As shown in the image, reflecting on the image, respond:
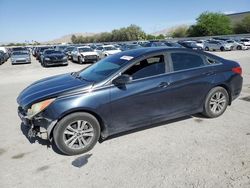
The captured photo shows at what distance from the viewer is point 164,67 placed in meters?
4.51

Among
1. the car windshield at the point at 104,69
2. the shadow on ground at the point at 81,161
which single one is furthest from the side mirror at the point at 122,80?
the shadow on ground at the point at 81,161

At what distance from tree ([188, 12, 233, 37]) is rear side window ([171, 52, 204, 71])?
2786 inches

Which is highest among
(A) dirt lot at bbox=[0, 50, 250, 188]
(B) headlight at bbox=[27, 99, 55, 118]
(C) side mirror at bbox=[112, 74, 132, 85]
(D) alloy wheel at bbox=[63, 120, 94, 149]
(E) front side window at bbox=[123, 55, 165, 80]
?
(E) front side window at bbox=[123, 55, 165, 80]

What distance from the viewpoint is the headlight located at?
3.76 metres

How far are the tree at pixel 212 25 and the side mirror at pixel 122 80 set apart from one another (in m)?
72.2

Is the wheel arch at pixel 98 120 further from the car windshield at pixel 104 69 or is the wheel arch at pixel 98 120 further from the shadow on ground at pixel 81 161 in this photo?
the car windshield at pixel 104 69

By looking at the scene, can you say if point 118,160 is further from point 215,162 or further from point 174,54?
point 174,54

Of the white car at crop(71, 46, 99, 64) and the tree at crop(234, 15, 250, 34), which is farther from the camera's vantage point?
the tree at crop(234, 15, 250, 34)

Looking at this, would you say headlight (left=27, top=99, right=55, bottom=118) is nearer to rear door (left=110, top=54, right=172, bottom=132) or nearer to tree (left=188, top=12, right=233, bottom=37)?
rear door (left=110, top=54, right=172, bottom=132)

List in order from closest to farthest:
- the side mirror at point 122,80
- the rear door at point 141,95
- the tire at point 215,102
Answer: the side mirror at point 122,80
the rear door at point 141,95
the tire at point 215,102

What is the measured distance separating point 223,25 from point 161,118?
73.5 meters

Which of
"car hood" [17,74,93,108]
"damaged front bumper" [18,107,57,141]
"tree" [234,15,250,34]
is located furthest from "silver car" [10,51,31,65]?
"tree" [234,15,250,34]

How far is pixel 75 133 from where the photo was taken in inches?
152

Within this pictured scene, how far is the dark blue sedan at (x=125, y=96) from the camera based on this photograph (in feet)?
12.4
